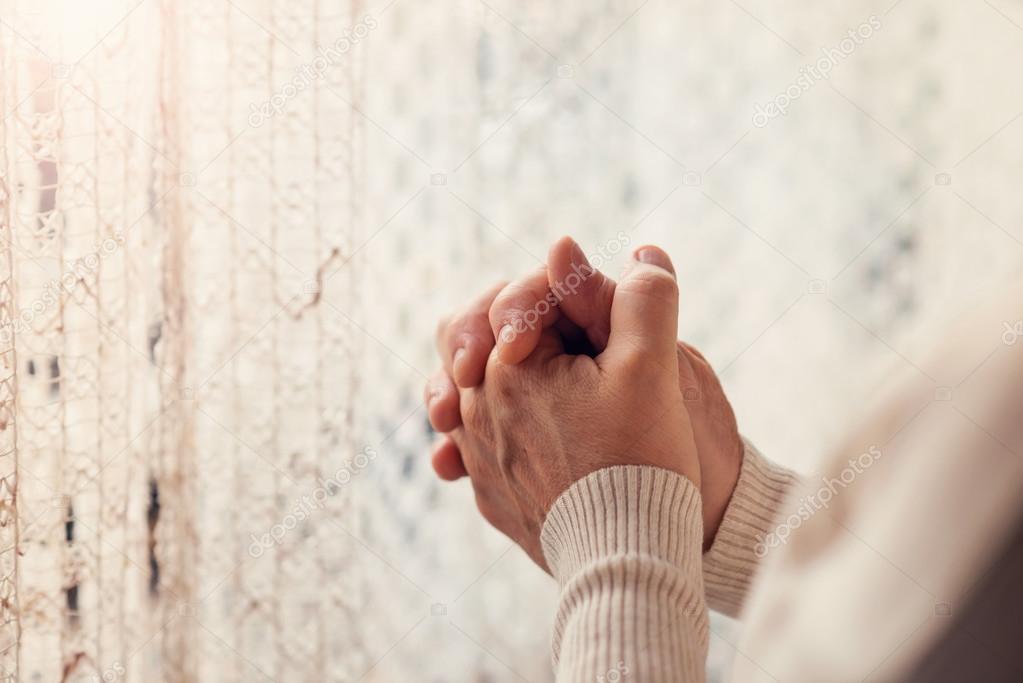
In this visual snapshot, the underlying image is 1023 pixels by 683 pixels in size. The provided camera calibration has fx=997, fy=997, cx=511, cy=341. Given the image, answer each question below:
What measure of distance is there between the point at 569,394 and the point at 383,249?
45 cm

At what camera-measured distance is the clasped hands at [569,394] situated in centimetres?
76

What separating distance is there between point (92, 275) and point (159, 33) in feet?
0.80

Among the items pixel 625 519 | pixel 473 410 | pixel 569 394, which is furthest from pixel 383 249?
pixel 625 519

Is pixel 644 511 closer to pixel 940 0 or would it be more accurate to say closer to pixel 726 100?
pixel 726 100

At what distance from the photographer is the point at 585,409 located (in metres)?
0.78

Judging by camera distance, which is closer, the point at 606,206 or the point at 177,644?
the point at 177,644

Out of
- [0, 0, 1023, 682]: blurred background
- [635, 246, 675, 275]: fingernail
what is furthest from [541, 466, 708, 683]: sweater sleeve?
[0, 0, 1023, 682]: blurred background

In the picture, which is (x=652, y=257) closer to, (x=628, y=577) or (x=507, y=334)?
(x=507, y=334)

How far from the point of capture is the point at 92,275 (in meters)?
0.88

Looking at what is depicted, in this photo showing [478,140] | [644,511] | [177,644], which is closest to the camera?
[644,511]

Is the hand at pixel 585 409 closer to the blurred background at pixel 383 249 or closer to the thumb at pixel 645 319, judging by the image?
the thumb at pixel 645 319

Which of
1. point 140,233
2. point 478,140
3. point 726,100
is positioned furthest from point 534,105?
point 140,233

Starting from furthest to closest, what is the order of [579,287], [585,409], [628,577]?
[579,287]
[585,409]
[628,577]

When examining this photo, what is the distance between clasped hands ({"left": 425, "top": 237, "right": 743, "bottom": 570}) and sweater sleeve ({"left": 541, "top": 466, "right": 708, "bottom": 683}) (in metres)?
0.03
